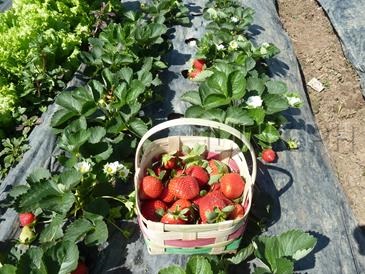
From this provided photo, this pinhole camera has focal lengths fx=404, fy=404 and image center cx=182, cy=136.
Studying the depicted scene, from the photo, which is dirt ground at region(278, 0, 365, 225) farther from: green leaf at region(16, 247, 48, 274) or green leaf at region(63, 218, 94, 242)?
green leaf at region(16, 247, 48, 274)

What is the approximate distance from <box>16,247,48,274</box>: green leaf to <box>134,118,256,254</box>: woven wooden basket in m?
0.44

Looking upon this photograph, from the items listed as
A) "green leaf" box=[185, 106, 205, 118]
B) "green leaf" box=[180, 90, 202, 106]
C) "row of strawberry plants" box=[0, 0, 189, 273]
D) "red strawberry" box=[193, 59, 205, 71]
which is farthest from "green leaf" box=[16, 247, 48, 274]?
"red strawberry" box=[193, 59, 205, 71]

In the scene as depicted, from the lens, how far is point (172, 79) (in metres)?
3.13

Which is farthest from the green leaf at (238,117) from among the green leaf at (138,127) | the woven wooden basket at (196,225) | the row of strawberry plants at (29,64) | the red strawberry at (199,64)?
the row of strawberry plants at (29,64)

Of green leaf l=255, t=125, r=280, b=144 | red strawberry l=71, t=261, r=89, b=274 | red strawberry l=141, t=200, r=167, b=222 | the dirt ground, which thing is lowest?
the dirt ground

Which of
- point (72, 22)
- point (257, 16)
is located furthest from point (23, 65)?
point (257, 16)

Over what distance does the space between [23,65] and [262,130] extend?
173 cm

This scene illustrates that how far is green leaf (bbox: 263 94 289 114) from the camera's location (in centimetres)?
248

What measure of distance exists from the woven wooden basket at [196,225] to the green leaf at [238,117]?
0.74 feet

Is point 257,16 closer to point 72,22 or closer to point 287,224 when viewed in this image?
point 72,22

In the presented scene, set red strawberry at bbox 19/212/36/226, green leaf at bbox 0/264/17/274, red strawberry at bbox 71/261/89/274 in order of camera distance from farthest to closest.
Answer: red strawberry at bbox 19/212/36/226
red strawberry at bbox 71/261/89/274
green leaf at bbox 0/264/17/274

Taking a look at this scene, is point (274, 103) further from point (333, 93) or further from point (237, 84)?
point (333, 93)

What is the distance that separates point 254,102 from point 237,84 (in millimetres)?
168

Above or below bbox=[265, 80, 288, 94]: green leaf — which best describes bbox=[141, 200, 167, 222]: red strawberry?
below
